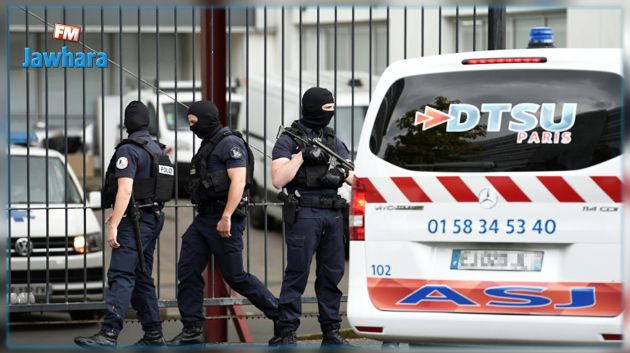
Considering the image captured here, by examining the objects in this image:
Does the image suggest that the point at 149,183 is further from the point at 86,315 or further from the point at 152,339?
the point at 86,315

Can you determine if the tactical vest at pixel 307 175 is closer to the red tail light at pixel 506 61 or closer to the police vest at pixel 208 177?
the police vest at pixel 208 177

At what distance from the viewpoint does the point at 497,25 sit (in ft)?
30.5

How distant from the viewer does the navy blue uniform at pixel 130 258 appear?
8500 millimetres

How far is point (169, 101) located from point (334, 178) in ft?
42.8

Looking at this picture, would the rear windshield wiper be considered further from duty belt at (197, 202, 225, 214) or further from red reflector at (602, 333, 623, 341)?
duty belt at (197, 202, 225, 214)

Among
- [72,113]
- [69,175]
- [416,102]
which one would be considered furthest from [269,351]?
[72,113]

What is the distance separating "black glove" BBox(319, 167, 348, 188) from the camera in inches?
335

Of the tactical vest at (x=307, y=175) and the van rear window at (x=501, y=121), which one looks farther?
the tactical vest at (x=307, y=175)

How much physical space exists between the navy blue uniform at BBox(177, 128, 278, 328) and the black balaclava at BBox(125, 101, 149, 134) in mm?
Result: 533

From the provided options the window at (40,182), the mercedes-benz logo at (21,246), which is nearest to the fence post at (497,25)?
the mercedes-benz logo at (21,246)

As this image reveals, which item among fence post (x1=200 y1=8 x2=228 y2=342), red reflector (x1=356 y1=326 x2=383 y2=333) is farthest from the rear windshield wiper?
fence post (x1=200 y1=8 x2=228 y2=342)

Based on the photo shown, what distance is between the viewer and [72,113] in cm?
3161

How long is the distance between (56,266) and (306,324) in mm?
2391

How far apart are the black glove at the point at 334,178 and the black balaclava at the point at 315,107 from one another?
346mm
